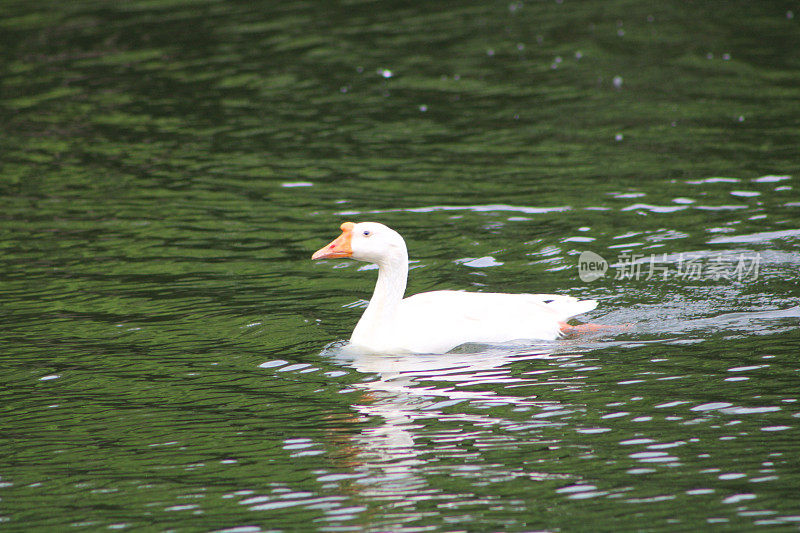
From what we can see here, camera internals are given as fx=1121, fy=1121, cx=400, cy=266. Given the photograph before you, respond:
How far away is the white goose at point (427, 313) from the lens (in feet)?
34.2

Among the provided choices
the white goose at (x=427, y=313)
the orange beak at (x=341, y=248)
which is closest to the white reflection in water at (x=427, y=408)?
the white goose at (x=427, y=313)

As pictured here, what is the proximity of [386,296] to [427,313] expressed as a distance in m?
0.53

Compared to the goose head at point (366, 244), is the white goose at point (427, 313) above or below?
below

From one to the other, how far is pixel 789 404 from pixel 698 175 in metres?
7.63

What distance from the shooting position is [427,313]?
10.5 m

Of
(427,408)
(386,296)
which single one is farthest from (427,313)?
(427,408)

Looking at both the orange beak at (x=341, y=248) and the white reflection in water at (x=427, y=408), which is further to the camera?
the orange beak at (x=341, y=248)

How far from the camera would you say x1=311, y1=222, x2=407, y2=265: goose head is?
10656 millimetres

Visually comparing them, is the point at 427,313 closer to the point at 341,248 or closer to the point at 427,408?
the point at 341,248

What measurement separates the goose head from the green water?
3.08 feet

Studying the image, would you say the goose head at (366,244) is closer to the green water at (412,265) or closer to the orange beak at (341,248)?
the orange beak at (341,248)

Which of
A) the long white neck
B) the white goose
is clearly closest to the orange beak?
the white goose

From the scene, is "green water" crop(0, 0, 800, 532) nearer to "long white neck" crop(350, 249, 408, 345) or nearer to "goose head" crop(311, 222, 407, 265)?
"long white neck" crop(350, 249, 408, 345)

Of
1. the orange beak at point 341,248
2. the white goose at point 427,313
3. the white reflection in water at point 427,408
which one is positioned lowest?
the white reflection in water at point 427,408
